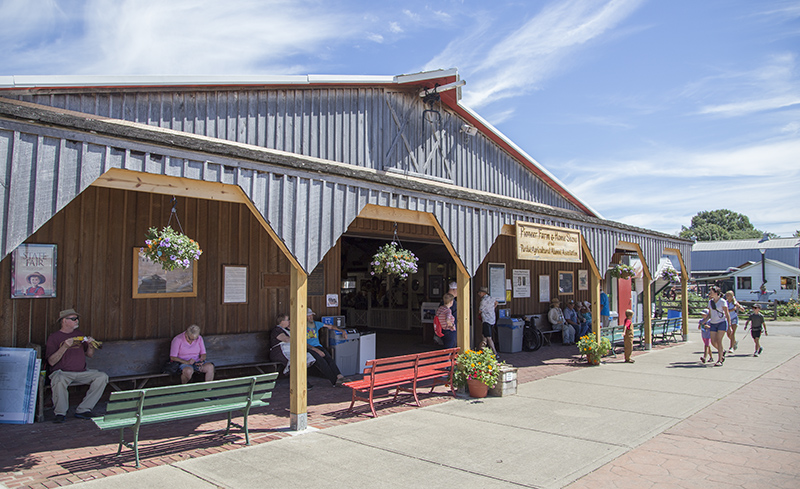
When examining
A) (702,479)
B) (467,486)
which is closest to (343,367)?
(467,486)

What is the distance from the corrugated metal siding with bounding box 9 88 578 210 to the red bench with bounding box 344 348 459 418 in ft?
14.7

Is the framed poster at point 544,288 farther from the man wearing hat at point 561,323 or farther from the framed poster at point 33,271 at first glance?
the framed poster at point 33,271

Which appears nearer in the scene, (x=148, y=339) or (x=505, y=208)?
(x=148, y=339)

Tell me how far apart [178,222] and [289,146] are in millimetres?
2622

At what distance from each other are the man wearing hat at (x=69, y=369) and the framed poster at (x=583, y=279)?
1536cm

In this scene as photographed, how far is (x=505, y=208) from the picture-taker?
34.0 feet

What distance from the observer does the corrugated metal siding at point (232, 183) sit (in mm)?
4789

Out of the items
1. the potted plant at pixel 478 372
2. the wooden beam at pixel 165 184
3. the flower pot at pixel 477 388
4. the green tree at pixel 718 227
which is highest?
the green tree at pixel 718 227

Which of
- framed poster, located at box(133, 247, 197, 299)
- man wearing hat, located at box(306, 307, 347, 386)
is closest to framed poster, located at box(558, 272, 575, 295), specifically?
man wearing hat, located at box(306, 307, 347, 386)

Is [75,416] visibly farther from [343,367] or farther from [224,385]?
[343,367]

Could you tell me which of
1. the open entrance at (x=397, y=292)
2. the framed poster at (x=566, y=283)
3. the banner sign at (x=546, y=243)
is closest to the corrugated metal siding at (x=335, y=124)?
the open entrance at (x=397, y=292)

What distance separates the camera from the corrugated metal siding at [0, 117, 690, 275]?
4.79 meters

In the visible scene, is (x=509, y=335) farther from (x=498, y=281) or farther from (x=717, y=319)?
(x=717, y=319)

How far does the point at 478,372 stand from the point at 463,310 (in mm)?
1142
